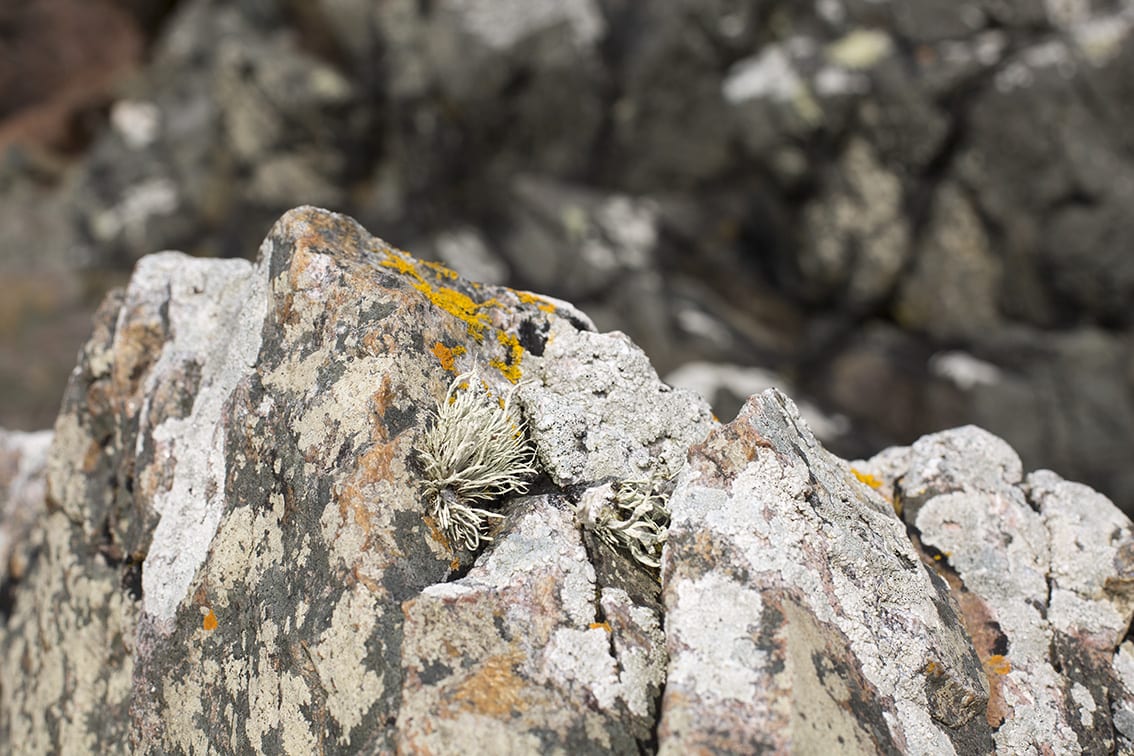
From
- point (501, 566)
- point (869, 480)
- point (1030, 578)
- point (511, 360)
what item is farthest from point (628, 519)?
point (1030, 578)

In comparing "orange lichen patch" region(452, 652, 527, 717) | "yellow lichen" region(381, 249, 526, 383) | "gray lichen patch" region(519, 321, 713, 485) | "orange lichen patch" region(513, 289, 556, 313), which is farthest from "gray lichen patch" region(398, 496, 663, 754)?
"orange lichen patch" region(513, 289, 556, 313)

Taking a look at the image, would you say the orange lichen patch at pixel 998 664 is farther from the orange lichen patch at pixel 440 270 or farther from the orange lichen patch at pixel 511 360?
the orange lichen patch at pixel 440 270

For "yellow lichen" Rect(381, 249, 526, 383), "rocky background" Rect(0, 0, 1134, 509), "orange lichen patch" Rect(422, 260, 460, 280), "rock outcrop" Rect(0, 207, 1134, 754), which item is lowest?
"rock outcrop" Rect(0, 207, 1134, 754)

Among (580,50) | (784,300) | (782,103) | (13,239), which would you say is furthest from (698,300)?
(13,239)

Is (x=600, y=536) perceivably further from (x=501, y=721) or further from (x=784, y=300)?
(x=784, y=300)

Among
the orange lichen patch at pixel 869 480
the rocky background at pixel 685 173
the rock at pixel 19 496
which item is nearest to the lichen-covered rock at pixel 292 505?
the rock at pixel 19 496

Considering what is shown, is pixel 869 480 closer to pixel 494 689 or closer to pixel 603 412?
pixel 603 412

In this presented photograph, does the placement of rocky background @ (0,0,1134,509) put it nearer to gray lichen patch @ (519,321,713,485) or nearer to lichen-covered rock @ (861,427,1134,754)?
lichen-covered rock @ (861,427,1134,754)
